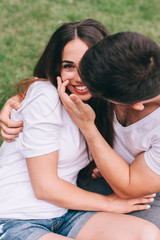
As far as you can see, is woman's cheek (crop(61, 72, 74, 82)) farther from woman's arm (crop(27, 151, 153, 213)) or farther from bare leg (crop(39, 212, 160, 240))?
bare leg (crop(39, 212, 160, 240))

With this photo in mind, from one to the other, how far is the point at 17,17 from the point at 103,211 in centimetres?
355

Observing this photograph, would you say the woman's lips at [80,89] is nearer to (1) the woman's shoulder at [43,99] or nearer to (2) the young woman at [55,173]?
(2) the young woman at [55,173]

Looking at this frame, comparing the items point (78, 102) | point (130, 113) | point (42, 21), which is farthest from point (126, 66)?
point (42, 21)

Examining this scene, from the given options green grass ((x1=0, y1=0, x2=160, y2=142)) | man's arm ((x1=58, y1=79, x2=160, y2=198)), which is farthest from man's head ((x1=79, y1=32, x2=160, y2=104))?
green grass ((x1=0, y1=0, x2=160, y2=142))

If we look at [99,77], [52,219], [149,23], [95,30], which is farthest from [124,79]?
[149,23]

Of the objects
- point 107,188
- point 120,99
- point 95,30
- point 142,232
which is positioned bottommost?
point 107,188

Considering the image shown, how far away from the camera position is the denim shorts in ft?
6.64

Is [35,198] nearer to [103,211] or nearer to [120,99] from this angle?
[103,211]

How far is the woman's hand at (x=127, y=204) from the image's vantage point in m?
2.31

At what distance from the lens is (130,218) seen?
83.4 inches

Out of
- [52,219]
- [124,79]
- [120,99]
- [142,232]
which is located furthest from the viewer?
[52,219]

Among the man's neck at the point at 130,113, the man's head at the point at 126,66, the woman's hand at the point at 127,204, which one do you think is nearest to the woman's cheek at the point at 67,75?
the man's neck at the point at 130,113

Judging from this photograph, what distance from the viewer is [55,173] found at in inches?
86.0

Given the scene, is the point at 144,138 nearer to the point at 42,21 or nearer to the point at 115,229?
the point at 115,229
